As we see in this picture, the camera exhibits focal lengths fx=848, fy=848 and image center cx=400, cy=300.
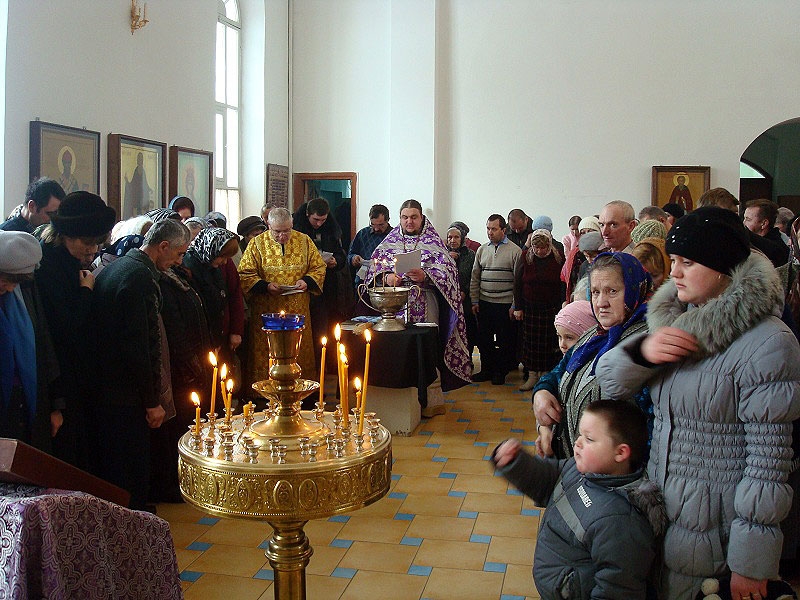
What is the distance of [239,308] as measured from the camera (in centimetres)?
598

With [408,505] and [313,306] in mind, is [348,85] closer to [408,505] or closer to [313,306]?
[313,306]

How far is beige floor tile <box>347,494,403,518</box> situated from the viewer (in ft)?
15.0

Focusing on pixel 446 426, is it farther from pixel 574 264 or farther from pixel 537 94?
pixel 537 94

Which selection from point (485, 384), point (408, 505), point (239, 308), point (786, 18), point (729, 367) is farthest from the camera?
point (786, 18)

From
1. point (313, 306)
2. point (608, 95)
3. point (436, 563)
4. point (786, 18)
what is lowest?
point (436, 563)

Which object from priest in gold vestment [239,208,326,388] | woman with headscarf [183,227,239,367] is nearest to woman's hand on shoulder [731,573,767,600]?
woman with headscarf [183,227,239,367]

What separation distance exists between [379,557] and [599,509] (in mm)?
2002

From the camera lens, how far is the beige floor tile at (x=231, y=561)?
3.82 m

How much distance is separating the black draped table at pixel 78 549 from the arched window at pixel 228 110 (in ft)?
31.7

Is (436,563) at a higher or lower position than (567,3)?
lower

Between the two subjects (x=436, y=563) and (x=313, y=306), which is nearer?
(x=436, y=563)

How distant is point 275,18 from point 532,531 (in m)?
9.86

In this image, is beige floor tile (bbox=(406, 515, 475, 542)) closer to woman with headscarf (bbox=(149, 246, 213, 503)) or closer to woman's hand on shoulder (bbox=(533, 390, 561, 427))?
woman with headscarf (bbox=(149, 246, 213, 503))

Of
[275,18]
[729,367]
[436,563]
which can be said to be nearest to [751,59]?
[275,18]
